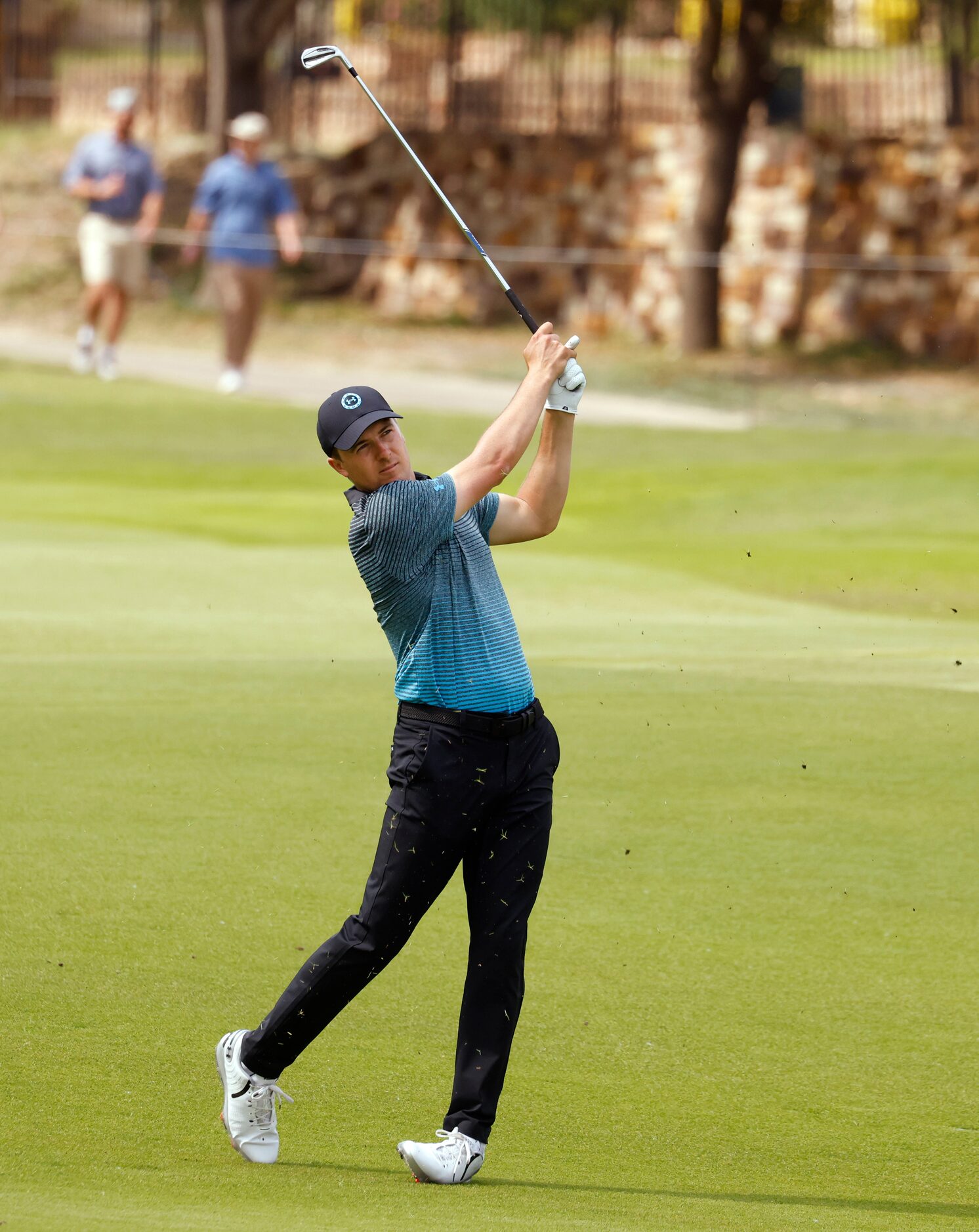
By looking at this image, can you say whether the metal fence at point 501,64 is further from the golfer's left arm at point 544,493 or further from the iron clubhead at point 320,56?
the golfer's left arm at point 544,493

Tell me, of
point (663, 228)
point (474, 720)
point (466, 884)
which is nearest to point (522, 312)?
point (474, 720)

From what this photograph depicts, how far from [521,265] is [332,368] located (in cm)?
558

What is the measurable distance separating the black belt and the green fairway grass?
945 mm

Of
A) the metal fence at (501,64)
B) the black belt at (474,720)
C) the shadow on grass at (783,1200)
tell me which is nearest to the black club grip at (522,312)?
the black belt at (474,720)

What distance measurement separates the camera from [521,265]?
29.4 metres

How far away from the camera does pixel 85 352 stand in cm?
2189

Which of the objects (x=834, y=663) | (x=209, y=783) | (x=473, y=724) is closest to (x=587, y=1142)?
(x=473, y=724)

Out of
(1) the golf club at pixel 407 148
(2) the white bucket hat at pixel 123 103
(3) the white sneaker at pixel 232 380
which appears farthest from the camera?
(3) the white sneaker at pixel 232 380

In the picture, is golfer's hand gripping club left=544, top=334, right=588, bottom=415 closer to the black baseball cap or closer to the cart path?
the black baseball cap

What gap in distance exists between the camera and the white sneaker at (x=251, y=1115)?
4469 millimetres

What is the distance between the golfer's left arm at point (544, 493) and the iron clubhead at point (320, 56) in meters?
1.56

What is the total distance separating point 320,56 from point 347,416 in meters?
1.89

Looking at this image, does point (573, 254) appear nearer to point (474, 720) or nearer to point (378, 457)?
point (378, 457)

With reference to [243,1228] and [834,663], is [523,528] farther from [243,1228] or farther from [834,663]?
[834,663]
